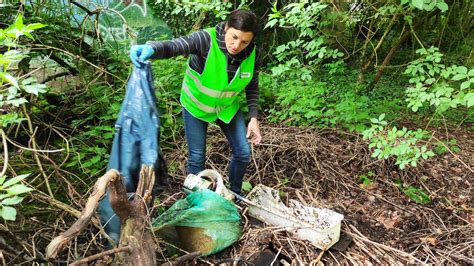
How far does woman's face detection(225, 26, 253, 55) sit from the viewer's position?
2.21 metres

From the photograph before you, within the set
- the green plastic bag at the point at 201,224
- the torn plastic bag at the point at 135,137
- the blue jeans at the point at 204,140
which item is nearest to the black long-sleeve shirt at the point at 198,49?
the torn plastic bag at the point at 135,137

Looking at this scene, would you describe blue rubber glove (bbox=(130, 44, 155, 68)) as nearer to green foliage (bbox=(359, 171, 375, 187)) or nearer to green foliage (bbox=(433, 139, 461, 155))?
green foliage (bbox=(359, 171, 375, 187))

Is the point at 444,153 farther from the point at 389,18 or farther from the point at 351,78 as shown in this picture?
the point at 351,78

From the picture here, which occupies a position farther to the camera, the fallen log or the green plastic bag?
the green plastic bag

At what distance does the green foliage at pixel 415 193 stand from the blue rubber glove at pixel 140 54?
240 centimetres

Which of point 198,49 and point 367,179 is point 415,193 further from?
point 198,49

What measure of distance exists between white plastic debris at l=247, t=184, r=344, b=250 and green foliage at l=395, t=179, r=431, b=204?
0.98m

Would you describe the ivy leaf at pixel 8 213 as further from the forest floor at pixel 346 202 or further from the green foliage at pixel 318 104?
the green foliage at pixel 318 104

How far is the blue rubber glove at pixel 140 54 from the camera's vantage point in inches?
77.1

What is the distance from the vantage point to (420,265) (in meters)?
2.38

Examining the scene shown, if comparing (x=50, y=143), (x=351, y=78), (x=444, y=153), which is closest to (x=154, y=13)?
(x=351, y=78)

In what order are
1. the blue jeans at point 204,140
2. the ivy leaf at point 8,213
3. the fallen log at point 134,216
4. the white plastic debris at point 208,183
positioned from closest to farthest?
the ivy leaf at point 8,213 → the fallen log at point 134,216 → the white plastic debris at point 208,183 → the blue jeans at point 204,140

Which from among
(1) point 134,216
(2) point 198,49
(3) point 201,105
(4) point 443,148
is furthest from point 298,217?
(4) point 443,148

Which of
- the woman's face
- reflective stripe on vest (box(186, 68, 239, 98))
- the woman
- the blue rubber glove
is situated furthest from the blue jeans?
the blue rubber glove
